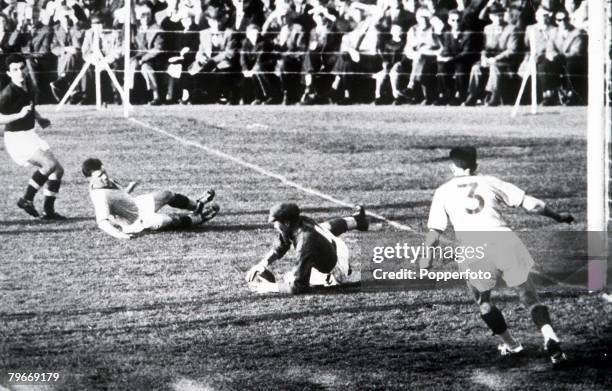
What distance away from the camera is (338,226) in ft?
18.8

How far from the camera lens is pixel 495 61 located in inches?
238

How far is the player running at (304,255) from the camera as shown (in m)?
5.54

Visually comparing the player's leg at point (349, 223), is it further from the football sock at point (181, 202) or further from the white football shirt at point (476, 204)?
the football sock at point (181, 202)

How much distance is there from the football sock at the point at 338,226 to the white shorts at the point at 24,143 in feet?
4.39

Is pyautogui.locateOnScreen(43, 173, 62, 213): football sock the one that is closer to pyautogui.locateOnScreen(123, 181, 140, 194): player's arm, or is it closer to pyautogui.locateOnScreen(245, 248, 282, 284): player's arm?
pyautogui.locateOnScreen(123, 181, 140, 194): player's arm

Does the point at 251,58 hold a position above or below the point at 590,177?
above

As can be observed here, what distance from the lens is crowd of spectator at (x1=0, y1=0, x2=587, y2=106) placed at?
5.66 metres

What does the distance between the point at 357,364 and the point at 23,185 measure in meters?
1.71

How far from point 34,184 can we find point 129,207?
0.44 metres

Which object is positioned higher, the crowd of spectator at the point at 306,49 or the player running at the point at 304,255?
the crowd of spectator at the point at 306,49

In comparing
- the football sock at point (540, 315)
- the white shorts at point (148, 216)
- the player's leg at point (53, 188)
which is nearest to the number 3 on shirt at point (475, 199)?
the football sock at point (540, 315)

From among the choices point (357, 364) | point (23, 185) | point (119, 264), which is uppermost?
point (23, 185)

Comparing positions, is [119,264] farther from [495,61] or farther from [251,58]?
[495,61]

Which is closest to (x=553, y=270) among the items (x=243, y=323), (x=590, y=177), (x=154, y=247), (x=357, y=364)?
(x=590, y=177)
